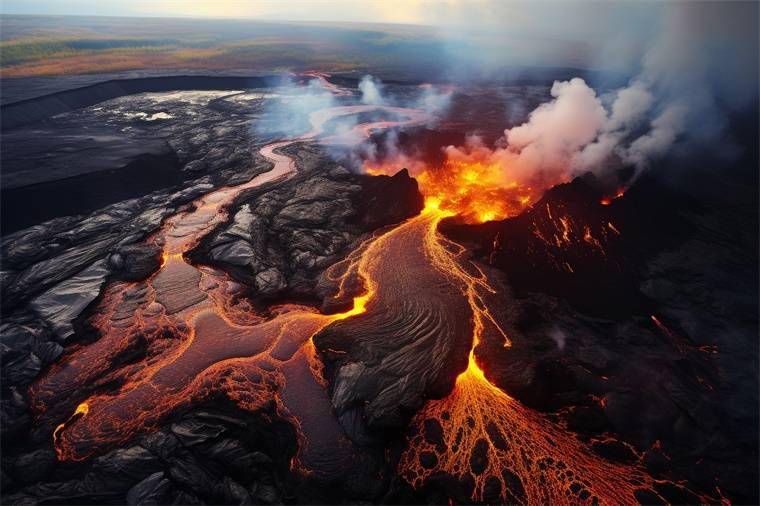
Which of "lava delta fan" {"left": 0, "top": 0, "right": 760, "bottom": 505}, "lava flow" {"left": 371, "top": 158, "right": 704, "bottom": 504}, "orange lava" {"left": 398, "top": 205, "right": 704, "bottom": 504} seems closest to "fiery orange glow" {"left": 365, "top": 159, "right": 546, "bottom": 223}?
"lava delta fan" {"left": 0, "top": 0, "right": 760, "bottom": 505}

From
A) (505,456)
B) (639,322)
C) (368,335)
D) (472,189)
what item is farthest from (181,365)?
(472,189)

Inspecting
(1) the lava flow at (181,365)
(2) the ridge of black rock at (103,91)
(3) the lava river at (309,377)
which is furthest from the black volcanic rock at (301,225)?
(2) the ridge of black rock at (103,91)

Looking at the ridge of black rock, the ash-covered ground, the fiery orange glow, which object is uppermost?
the ridge of black rock

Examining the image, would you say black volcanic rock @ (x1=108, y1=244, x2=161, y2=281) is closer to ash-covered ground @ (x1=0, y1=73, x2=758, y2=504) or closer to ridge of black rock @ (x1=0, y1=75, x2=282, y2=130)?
ash-covered ground @ (x1=0, y1=73, x2=758, y2=504)

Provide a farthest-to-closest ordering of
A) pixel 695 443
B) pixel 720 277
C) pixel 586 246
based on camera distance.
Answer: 1. pixel 586 246
2. pixel 720 277
3. pixel 695 443

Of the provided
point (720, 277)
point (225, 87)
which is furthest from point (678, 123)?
point (225, 87)

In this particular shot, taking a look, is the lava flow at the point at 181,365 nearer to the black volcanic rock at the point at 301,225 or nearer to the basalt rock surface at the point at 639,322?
the black volcanic rock at the point at 301,225

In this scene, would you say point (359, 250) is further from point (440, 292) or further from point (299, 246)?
point (440, 292)
